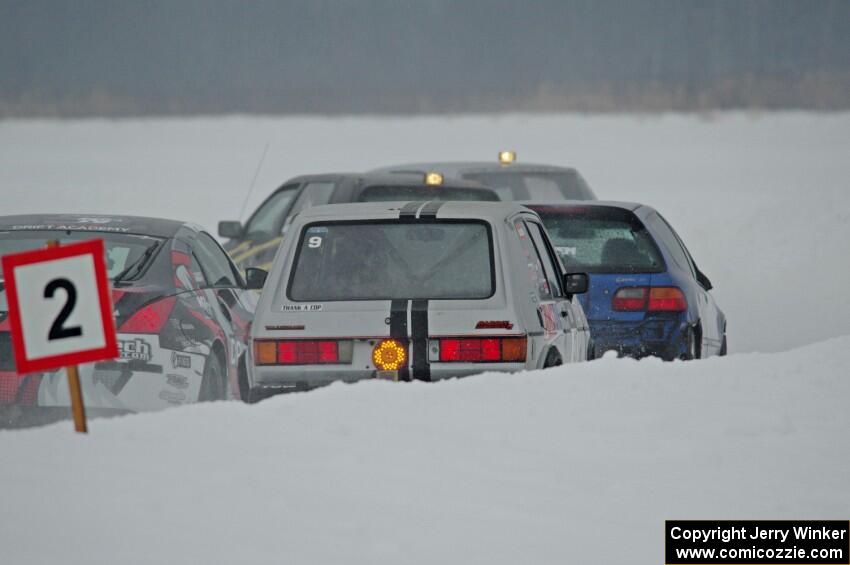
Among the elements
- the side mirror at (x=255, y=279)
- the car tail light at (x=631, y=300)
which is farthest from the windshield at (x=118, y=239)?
the car tail light at (x=631, y=300)

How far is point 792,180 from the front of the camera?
57188 mm

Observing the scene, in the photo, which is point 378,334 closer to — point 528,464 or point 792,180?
point 528,464

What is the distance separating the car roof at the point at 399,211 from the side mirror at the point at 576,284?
859 mm

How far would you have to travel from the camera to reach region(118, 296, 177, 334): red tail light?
10.2 metres

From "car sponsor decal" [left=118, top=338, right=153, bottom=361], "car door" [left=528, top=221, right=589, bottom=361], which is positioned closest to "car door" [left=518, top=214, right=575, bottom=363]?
"car door" [left=528, top=221, right=589, bottom=361]

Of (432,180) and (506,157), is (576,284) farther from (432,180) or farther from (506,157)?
(506,157)

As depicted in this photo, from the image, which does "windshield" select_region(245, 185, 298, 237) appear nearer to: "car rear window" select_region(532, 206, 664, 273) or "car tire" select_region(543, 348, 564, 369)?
"car rear window" select_region(532, 206, 664, 273)

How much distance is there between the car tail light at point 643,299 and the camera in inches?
507

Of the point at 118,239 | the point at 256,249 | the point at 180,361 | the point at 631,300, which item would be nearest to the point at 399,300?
the point at 180,361

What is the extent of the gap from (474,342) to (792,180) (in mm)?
48778

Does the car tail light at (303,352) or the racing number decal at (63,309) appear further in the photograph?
the car tail light at (303,352)

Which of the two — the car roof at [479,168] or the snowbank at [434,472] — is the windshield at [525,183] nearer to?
the car roof at [479,168]

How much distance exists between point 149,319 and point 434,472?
2.43m

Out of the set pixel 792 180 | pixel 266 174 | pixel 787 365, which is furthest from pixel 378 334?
pixel 266 174
